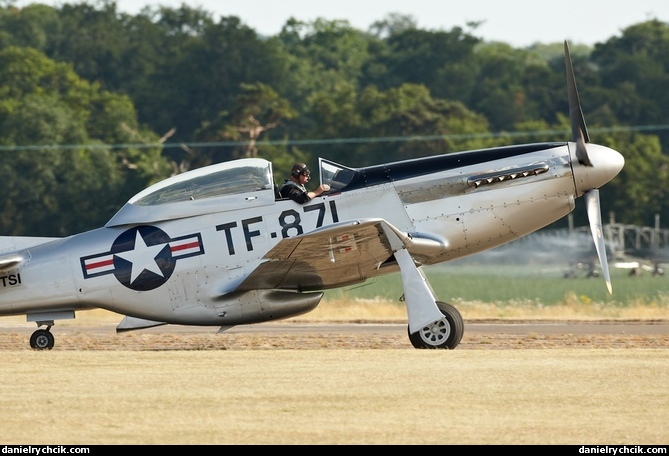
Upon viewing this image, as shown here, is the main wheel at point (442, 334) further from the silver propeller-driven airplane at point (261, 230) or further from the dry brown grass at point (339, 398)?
the silver propeller-driven airplane at point (261, 230)

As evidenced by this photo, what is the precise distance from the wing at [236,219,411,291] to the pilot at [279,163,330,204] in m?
0.74

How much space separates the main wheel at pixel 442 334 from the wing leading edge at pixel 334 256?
892 millimetres

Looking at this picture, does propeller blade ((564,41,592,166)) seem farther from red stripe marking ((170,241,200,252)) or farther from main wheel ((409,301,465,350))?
red stripe marking ((170,241,200,252))

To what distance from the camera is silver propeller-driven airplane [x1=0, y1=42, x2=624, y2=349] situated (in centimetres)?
1443

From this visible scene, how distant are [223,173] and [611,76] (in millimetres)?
65805

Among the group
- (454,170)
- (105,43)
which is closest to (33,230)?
(105,43)

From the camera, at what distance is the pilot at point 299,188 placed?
1440 cm

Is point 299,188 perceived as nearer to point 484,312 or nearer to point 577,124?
point 577,124

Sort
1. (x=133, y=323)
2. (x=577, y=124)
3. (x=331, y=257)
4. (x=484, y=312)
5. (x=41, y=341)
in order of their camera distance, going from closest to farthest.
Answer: (x=331, y=257) < (x=133, y=323) < (x=577, y=124) < (x=41, y=341) < (x=484, y=312)

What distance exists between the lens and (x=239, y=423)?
30.8 ft

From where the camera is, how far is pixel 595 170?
14.7m

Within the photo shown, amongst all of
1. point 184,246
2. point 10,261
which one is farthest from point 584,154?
point 10,261

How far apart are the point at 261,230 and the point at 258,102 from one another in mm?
48718
